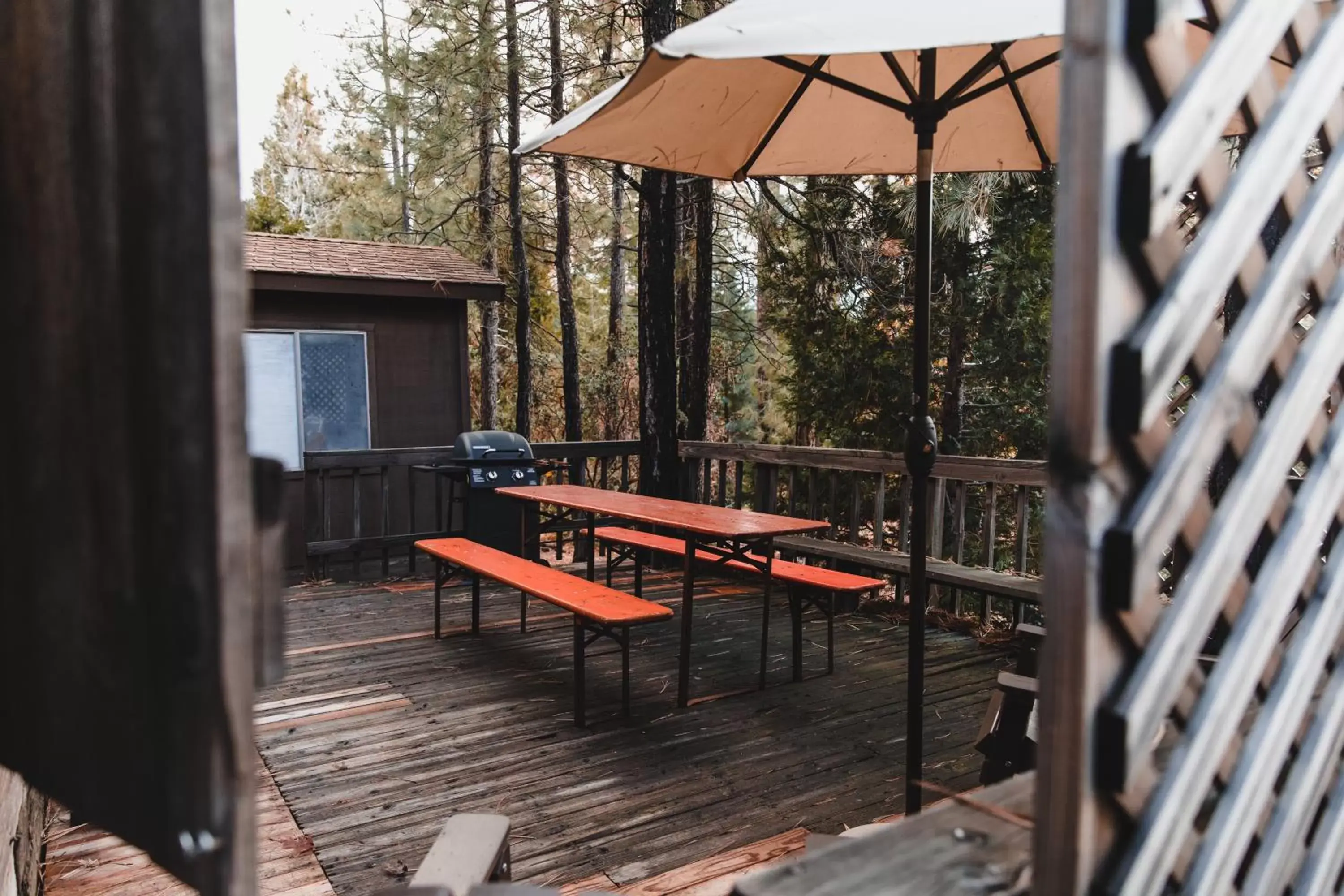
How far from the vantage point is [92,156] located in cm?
73

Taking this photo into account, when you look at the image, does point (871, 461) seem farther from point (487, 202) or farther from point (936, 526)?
point (487, 202)

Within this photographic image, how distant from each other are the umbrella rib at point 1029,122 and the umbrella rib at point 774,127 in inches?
29.2

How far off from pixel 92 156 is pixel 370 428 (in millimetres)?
8410

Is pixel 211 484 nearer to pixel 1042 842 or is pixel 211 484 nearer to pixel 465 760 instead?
pixel 1042 842

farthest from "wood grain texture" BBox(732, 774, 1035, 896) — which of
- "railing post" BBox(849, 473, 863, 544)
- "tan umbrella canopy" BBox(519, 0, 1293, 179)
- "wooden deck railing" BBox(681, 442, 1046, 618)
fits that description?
"railing post" BBox(849, 473, 863, 544)

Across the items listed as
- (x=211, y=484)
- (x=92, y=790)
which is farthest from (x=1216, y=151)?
(x=92, y=790)

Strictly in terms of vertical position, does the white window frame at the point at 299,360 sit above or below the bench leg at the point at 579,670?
above

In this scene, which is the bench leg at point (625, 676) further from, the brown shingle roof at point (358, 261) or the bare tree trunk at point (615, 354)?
the bare tree trunk at point (615, 354)

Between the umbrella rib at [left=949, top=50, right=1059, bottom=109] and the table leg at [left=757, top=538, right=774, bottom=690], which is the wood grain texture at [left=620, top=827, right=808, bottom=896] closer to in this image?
the table leg at [left=757, top=538, right=774, bottom=690]

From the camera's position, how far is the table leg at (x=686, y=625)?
3.79 metres

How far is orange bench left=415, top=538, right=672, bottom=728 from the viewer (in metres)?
3.48

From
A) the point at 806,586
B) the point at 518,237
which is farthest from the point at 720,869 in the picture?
the point at 518,237

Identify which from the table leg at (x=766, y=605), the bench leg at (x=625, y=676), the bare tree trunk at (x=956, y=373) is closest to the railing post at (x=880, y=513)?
the table leg at (x=766, y=605)

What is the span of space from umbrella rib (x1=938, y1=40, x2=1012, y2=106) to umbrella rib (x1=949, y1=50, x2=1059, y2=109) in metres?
0.03
